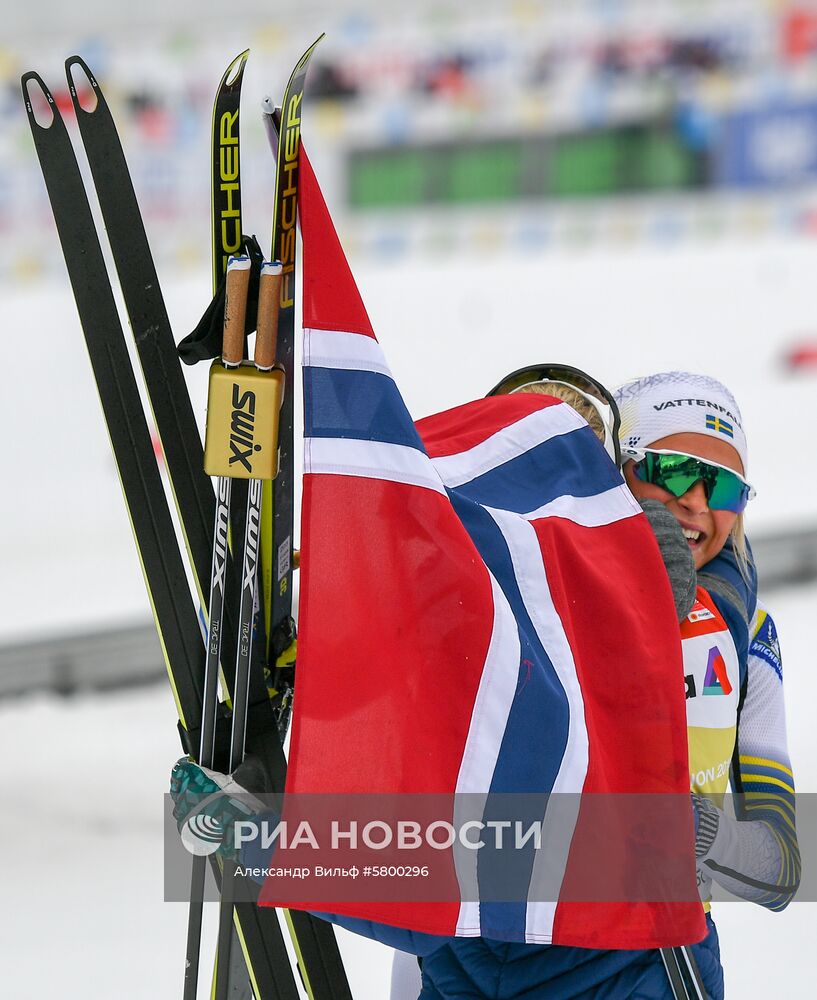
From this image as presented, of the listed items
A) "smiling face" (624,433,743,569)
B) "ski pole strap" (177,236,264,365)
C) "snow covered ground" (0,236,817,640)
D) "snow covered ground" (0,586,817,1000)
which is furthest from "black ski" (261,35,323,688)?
"snow covered ground" (0,236,817,640)

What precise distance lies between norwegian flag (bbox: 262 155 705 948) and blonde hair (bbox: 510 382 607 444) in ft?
0.99

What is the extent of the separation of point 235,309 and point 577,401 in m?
0.51

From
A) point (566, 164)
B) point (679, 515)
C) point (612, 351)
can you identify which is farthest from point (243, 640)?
point (566, 164)

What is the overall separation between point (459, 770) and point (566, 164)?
839 centimetres

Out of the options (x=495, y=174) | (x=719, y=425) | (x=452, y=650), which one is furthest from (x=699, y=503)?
(x=495, y=174)

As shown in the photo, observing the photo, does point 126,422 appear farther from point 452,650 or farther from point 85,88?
point 452,650

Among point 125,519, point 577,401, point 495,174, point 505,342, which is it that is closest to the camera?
point 577,401

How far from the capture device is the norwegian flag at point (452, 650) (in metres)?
1.23

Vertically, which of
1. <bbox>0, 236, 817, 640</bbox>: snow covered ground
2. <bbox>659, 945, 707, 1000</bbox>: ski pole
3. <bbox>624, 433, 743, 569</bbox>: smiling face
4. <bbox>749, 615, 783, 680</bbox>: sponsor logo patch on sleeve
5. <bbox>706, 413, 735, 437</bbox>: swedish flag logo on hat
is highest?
<bbox>0, 236, 817, 640</bbox>: snow covered ground

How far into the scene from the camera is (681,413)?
1.71 m

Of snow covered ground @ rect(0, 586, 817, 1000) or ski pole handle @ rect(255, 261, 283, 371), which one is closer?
ski pole handle @ rect(255, 261, 283, 371)

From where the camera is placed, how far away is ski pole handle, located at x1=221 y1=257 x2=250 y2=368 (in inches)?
50.1

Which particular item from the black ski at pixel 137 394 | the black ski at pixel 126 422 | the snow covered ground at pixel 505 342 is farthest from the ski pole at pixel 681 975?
the snow covered ground at pixel 505 342

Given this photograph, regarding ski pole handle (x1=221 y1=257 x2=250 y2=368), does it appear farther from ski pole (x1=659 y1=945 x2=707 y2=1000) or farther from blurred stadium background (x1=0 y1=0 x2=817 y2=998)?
blurred stadium background (x1=0 y1=0 x2=817 y2=998)
